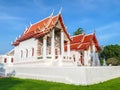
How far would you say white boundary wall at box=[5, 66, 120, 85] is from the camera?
14.2 metres

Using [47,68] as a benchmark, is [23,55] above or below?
above

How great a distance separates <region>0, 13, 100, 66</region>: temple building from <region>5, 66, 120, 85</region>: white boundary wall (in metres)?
1.62

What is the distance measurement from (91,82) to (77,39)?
17.9 meters

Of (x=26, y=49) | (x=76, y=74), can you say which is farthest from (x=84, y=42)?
(x=76, y=74)

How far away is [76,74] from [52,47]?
293 inches

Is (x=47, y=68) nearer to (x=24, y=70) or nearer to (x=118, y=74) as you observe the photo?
(x=24, y=70)

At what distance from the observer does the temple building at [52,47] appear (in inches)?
828

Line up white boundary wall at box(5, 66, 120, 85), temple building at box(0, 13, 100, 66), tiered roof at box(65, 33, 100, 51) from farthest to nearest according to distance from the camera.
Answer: tiered roof at box(65, 33, 100, 51), temple building at box(0, 13, 100, 66), white boundary wall at box(5, 66, 120, 85)

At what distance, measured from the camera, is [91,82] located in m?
14.3

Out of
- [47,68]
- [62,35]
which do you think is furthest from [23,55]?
[47,68]

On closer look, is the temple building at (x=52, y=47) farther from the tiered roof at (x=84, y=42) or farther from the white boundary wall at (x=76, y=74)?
the white boundary wall at (x=76, y=74)

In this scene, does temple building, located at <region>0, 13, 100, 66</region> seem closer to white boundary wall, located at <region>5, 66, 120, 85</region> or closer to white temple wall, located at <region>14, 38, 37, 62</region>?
white temple wall, located at <region>14, 38, 37, 62</region>

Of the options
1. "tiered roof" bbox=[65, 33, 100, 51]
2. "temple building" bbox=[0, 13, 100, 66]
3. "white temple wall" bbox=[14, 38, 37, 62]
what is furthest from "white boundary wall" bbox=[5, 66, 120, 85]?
"tiered roof" bbox=[65, 33, 100, 51]

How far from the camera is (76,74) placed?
14562 mm
